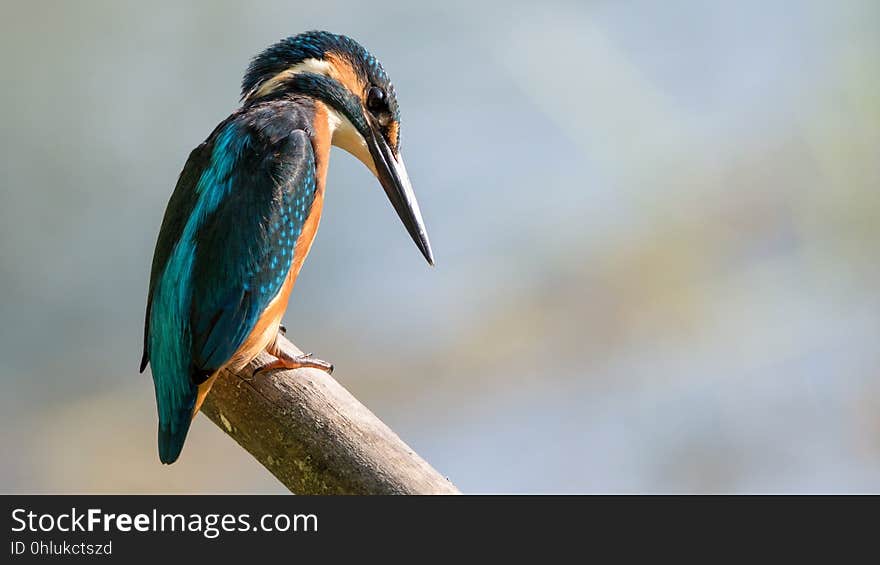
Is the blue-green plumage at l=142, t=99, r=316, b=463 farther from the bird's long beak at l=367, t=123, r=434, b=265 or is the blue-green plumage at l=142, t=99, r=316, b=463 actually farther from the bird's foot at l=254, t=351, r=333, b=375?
the bird's long beak at l=367, t=123, r=434, b=265

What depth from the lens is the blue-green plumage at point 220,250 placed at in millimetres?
1918

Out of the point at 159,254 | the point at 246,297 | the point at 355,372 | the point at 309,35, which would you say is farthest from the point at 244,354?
the point at 355,372

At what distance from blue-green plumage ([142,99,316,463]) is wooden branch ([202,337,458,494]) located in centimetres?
8

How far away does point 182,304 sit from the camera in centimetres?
196

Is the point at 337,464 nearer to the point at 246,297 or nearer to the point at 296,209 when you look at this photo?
the point at 246,297

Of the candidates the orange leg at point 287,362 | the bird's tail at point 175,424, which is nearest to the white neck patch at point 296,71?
the orange leg at point 287,362

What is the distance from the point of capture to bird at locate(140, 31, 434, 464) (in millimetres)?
1925

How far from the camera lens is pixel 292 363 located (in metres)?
1.99

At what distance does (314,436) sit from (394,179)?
667mm

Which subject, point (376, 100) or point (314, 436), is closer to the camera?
point (314, 436)

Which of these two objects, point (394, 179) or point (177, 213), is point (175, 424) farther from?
point (394, 179)

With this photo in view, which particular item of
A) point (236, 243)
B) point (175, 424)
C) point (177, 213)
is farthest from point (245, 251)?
point (175, 424)

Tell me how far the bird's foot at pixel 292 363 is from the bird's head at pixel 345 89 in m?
0.33
